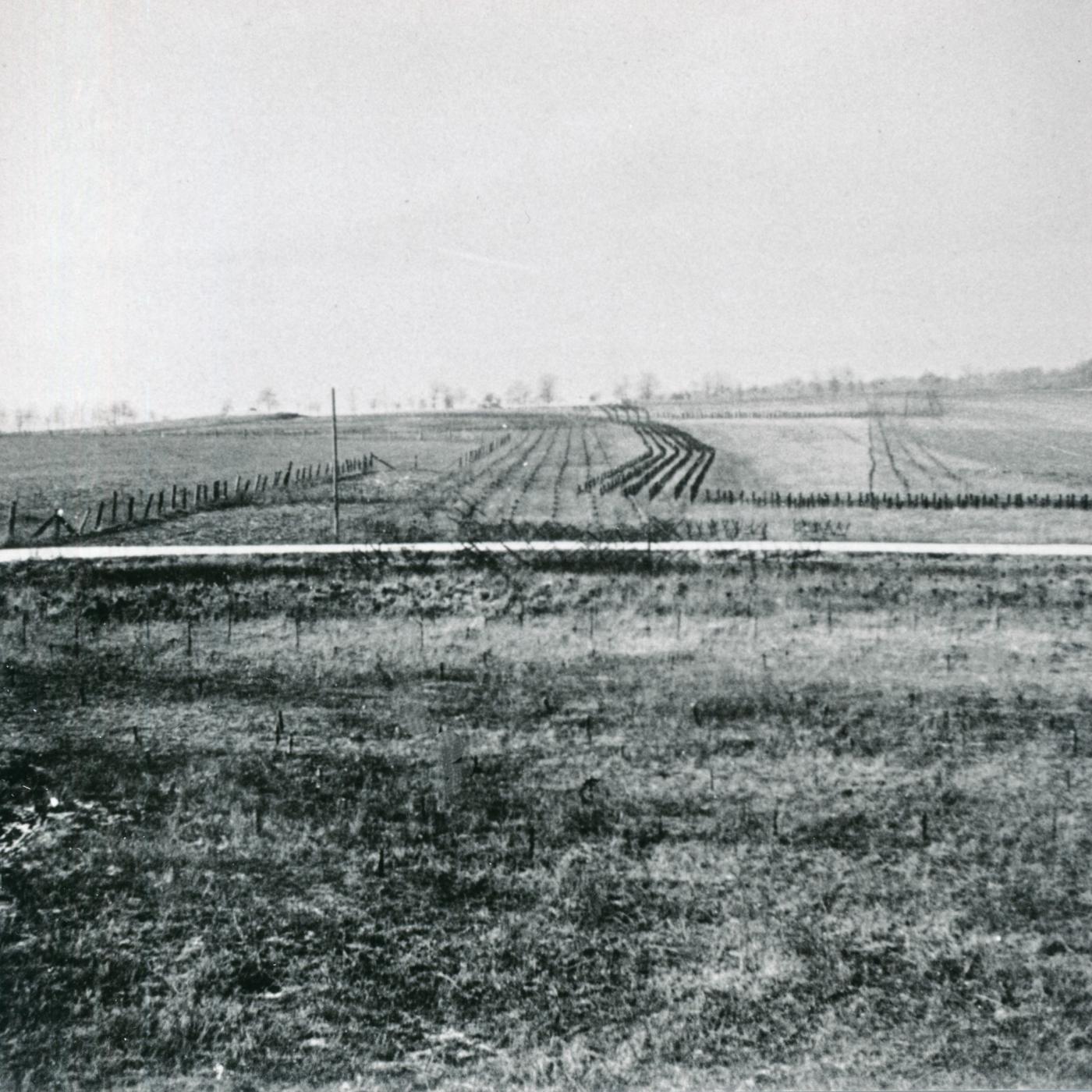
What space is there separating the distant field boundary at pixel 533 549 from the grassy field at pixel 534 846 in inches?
116

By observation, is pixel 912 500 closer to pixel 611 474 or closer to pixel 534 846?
pixel 611 474

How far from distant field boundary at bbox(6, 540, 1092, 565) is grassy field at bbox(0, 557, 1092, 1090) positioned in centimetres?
295

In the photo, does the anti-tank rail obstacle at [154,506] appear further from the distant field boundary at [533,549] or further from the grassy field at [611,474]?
the distant field boundary at [533,549]

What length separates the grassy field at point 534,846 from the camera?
415 inches

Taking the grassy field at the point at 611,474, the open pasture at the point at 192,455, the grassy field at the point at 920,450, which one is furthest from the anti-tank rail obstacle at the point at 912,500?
the open pasture at the point at 192,455

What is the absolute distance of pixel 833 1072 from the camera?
33.0 ft

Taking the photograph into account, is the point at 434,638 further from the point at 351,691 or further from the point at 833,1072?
the point at 833,1072

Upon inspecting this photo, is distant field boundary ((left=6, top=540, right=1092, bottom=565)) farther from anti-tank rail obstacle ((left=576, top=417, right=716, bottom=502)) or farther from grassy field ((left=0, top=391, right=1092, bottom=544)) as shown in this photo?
anti-tank rail obstacle ((left=576, top=417, right=716, bottom=502))

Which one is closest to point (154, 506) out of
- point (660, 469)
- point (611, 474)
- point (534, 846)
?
point (611, 474)

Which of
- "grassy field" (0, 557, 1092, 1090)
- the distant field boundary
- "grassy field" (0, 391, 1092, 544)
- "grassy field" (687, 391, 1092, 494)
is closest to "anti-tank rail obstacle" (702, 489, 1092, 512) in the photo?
"grassy field" (0, 391, 1092, 544)

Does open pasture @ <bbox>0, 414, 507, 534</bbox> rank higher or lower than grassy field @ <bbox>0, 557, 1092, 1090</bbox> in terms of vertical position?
higher

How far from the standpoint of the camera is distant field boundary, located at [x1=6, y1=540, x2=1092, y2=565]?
1192 inches

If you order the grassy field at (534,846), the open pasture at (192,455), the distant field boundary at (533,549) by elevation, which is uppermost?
the open pasture at (192,455)

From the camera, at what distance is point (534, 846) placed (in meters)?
14.8
